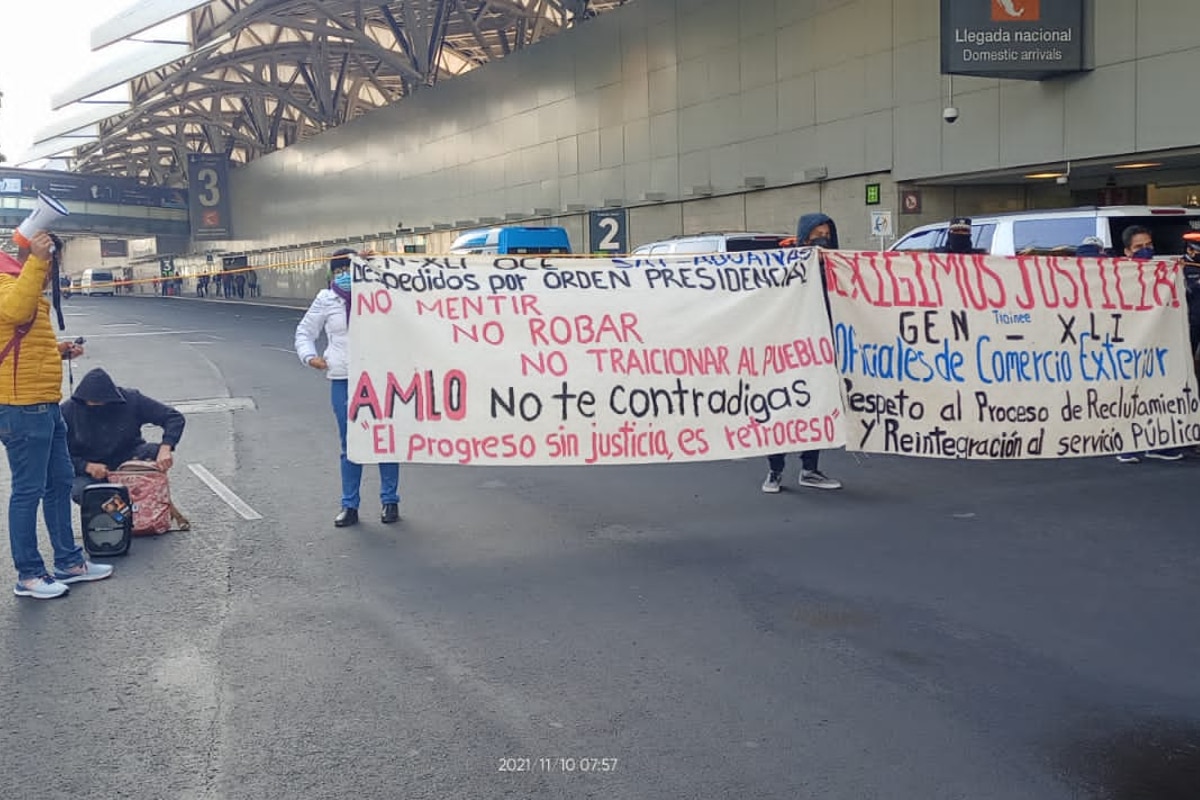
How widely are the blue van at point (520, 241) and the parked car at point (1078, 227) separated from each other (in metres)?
9.94

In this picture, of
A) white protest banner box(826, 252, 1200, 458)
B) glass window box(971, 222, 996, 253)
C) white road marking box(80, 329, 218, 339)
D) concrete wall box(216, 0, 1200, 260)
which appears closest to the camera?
white protest banner box(826, 252, 1200, 458)

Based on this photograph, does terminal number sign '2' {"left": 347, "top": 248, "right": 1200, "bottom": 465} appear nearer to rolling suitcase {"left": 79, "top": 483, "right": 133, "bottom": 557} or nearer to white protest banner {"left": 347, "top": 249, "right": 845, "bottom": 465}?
white protest banner {"left": 347, "top": 249, "right": 845, "bottom": 465}

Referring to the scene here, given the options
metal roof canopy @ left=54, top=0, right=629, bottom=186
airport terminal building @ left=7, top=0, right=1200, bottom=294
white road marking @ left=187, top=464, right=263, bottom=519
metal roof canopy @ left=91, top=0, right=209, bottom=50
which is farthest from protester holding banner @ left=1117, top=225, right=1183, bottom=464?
metal roof canopy @ left=91, top=0, right=209, bottom=50

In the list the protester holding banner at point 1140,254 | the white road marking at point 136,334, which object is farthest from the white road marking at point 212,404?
the white road marking at point 136,334

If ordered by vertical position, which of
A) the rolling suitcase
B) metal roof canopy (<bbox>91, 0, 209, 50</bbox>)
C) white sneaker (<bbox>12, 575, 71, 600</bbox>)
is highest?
metal roof canopy (<bbox>91, 0, 209, 50</bbox>)

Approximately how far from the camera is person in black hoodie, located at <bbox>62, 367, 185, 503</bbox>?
24.1 feet

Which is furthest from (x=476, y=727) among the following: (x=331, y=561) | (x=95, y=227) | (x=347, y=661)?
(x=95, y=227)

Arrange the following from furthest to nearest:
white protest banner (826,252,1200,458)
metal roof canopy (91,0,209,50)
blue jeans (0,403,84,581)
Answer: metal roof canopy (91,0,209,50) < white protest banner (826,252,1200,458) < blue jeans (0,403,84,581)

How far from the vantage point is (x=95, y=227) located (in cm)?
8069

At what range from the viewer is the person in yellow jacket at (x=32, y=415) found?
19.4ft

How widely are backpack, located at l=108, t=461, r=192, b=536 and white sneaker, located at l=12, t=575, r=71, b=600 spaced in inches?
45.7

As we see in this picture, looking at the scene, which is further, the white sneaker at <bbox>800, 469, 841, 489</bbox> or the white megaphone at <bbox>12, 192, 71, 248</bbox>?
the white sneaker at <bbox>800, 469, 841, 489</bbox>

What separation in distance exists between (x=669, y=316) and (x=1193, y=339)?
5250 millimetres

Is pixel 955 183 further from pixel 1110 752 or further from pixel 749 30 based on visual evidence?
pixel 1110 752
